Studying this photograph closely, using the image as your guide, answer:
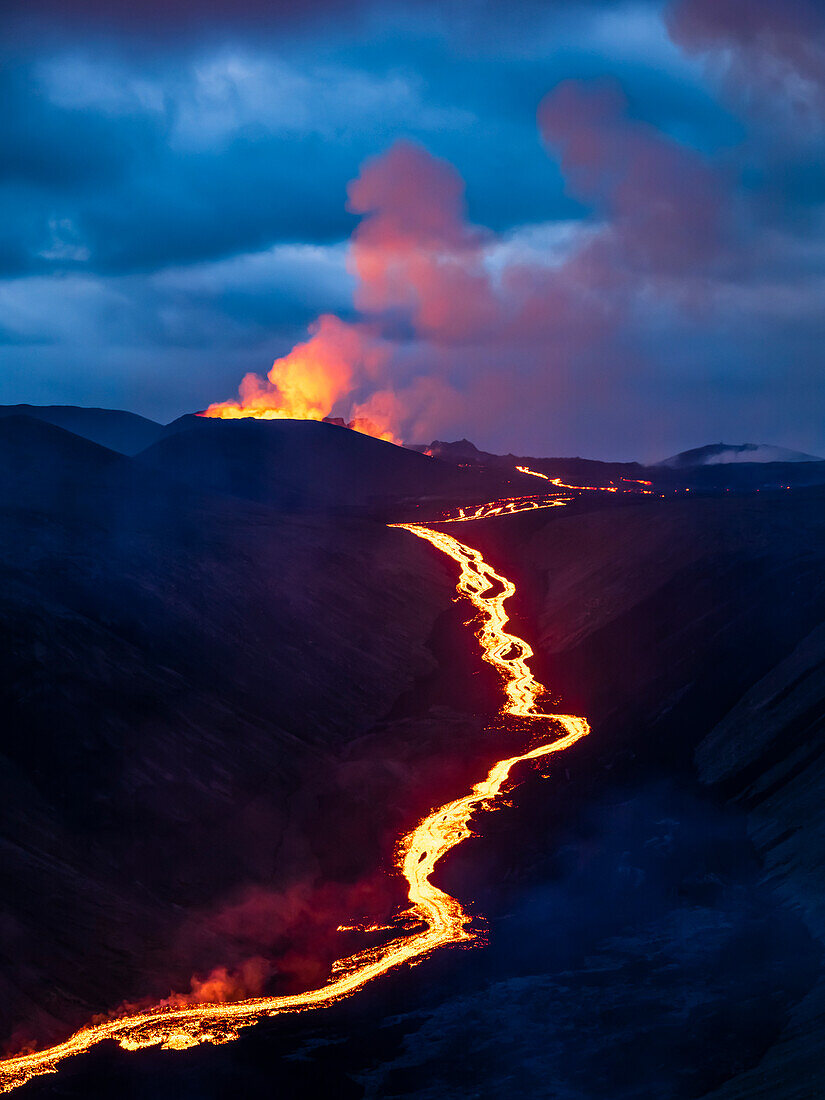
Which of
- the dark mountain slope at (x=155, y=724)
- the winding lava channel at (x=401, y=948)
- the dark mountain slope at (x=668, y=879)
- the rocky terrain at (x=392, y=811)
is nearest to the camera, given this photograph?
the dark mountain slope at (x=668, y=879)

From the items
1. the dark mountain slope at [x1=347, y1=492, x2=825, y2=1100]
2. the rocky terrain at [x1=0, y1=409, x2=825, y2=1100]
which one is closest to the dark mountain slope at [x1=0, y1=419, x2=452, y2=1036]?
the rocky terrain at [x1=0, y1=409, x2=825, y2=1100]

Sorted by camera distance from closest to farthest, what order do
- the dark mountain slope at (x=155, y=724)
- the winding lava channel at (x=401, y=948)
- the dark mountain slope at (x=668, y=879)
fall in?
the dark mountain slope at (x=668, y=879)
the winding lava channel at (x=401, y=948)
the dark mountain slope at (x=155, y=724)

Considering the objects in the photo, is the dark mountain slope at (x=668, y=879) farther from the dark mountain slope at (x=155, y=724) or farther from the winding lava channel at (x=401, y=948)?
the dark mountain slope at (x=155, y=724)

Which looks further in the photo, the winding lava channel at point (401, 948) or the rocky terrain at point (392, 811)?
the winding lava channel at point (401, 948)

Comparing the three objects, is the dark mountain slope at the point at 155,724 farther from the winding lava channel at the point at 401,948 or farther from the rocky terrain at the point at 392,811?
the winding lava channel at the point at 401,948

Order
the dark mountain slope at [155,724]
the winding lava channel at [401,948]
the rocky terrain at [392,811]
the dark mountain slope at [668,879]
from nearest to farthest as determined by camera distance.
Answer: the dark mountain slope at [668,879] → the rocky terrain at [392,811] → the winding lava channel at [401,948] → the dark mountain slope at [155,724]

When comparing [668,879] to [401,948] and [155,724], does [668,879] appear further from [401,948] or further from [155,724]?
[155,724]

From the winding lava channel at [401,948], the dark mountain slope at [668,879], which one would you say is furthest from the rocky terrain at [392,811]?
the winding lava channel at [401,948]

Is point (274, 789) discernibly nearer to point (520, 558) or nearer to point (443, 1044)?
point (443, 1044)
